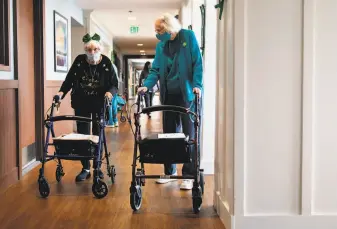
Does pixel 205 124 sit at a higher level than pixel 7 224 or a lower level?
higher

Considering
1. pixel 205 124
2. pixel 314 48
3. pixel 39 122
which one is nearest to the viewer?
pixel 314 48

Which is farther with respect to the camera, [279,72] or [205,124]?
[205,124]

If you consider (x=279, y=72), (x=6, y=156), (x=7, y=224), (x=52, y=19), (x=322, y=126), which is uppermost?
(x=52, y=19)

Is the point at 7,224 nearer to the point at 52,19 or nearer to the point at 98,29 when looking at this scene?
the point at 52,19

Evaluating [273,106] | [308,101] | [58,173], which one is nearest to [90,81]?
[58,173]

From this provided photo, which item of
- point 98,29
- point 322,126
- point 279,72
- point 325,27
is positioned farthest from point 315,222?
point 98,29

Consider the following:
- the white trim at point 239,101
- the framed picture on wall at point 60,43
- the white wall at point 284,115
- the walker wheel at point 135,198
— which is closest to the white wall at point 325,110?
the white wall at point 284,115

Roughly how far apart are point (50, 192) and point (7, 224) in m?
0.87

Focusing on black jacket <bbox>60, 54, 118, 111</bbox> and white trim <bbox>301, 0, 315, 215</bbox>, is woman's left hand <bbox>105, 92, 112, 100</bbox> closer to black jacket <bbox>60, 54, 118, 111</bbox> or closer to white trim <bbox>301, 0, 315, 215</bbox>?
black jacket <bbox>60, 54, 118, 111</bbox>

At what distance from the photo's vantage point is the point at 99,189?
3.84m

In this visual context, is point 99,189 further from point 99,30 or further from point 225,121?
point 99,30

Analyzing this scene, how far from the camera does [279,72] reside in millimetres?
2883

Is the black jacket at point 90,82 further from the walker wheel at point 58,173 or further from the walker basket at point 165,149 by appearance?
the walker basket at point 165,149

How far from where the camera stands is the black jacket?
4363 millimetres
